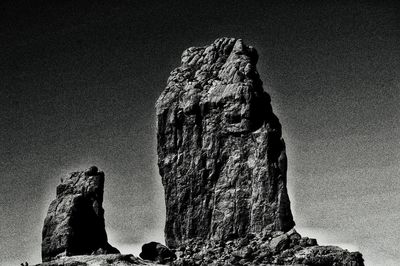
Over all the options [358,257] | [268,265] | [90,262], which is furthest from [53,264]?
[358,257]

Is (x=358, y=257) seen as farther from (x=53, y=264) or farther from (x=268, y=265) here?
(x=53, y=264)

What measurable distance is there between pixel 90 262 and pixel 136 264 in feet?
24.8

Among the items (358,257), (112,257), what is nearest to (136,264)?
(112,257)

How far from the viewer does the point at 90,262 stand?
7859 inches

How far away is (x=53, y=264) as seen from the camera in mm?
199500

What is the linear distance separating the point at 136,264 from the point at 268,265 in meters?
21.7

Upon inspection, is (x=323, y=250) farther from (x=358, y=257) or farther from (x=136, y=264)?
(x=136, y=264)

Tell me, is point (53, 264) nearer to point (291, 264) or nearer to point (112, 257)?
point (112, 257)

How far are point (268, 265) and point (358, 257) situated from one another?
48.4 ft

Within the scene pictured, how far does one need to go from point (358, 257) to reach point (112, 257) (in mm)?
40281

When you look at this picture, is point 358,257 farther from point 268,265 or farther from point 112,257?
point 112,257

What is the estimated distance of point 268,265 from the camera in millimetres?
199875

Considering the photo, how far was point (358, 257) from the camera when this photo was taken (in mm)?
198250

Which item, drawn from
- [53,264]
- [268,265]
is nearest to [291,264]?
[268,265]
